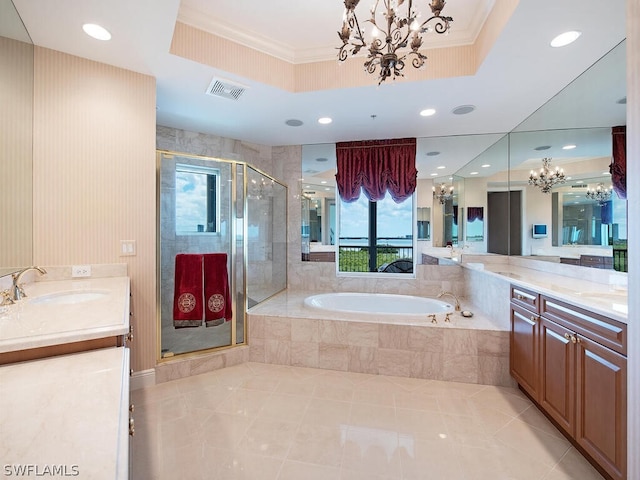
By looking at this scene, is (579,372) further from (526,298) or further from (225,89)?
(225,89)

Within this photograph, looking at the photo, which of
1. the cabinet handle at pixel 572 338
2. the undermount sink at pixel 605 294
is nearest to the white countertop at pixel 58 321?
the cabinet handle at pixel 572 338

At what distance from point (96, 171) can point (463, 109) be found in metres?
3.32

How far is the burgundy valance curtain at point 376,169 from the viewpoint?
12.8 ft

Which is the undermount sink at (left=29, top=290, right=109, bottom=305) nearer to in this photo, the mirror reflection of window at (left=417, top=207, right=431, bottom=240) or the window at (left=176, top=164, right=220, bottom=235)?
the window at (left=176, top=164, right=220, bottom=235)

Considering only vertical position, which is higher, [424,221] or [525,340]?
[424,221]

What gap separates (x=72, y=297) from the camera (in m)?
1.80

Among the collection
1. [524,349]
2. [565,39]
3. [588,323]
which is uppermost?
[565,39]

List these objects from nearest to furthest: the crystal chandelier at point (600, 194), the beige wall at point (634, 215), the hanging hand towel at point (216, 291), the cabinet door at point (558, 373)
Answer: the beige wall at point (634, 215), the cabinet door at point (558, 373), the crystal chandelier at point (600, 194), the hanging hand towel at point (216, 291)

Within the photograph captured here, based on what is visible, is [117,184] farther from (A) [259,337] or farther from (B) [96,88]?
(A) [259,337]

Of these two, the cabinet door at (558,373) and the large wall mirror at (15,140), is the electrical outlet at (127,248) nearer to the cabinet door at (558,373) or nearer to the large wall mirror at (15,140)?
the large wall mirror at (15,140)

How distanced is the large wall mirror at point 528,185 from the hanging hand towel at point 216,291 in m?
1.66

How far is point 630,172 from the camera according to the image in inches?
41.6

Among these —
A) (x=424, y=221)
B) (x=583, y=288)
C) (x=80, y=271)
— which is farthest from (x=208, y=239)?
(x=583, y=288)

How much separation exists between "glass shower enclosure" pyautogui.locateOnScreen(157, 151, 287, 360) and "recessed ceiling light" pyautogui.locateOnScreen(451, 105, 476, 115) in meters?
2.23
